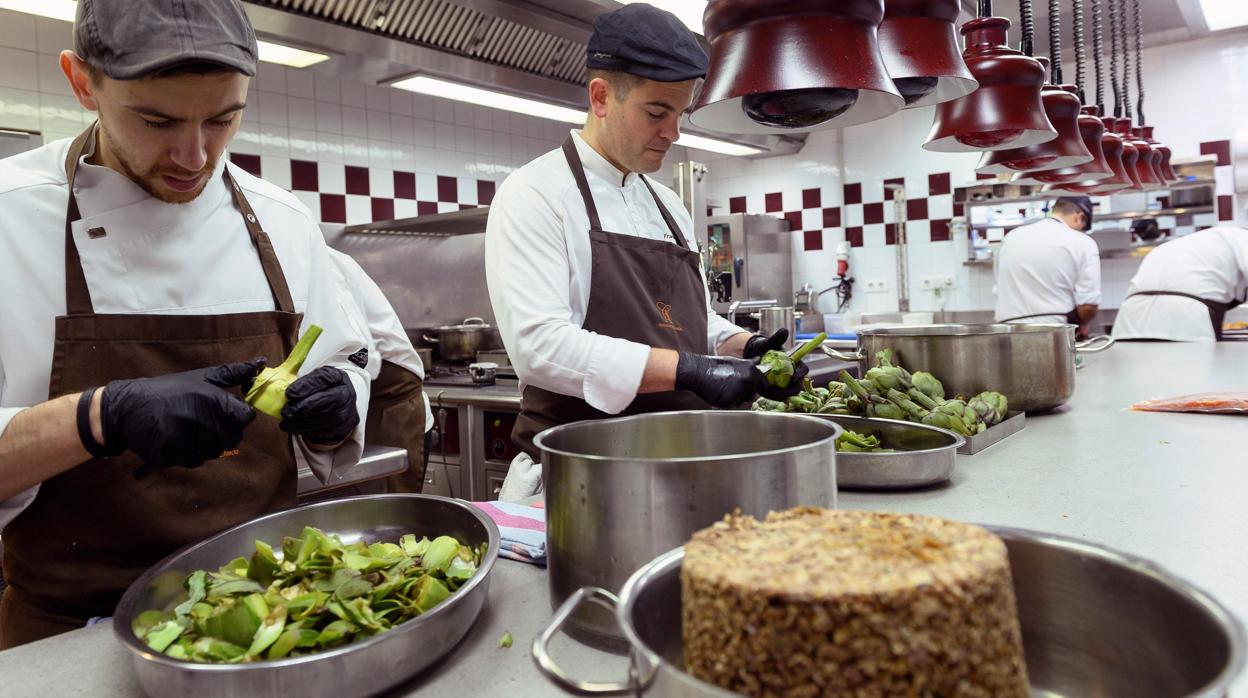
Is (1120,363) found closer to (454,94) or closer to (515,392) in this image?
(515,392)

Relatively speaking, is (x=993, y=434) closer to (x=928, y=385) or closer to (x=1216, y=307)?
(x=928, y=385)

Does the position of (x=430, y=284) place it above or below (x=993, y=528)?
above

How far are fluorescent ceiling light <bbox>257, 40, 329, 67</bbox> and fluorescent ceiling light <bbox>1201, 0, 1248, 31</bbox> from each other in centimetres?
463

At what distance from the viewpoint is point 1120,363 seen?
3.47 m

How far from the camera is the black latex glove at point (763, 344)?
199cm

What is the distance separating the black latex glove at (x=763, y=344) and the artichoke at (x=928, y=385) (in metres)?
0.33

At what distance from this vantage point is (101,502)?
1328mm

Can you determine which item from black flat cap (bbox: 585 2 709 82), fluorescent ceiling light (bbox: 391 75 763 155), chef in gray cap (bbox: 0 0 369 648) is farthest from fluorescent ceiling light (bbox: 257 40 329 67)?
chef in gray cap (bbox: 0 0 369 648)

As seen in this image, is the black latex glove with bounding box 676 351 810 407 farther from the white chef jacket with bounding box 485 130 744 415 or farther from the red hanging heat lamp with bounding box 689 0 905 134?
the red hanging heat lamp with bounding box 689 0 905 134

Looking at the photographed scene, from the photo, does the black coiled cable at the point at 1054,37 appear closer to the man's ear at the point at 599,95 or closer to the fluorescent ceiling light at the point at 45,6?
the man's ear at the point at 599,95

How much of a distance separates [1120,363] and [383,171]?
4.29 metres

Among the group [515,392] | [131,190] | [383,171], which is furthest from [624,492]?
[383,171]

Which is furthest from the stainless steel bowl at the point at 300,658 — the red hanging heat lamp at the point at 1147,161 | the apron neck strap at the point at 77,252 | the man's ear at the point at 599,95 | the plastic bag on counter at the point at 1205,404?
the red hanging heat lamp at the point at 1147,161

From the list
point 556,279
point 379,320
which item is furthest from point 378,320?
point 556,279
